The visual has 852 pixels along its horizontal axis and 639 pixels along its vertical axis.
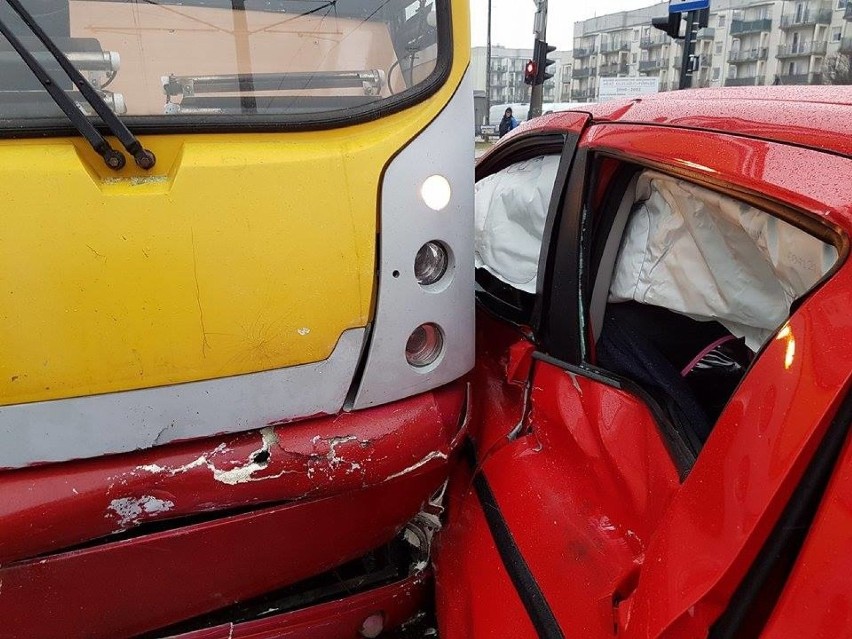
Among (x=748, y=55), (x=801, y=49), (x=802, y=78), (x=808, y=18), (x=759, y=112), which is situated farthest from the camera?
(x=748, y=55)

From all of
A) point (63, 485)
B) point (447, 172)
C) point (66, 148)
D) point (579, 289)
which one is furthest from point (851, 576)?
point (66, 148)

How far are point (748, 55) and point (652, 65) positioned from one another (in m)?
9.84

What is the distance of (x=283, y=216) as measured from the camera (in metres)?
1.60

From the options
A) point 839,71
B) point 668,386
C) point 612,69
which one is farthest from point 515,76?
point 668,386

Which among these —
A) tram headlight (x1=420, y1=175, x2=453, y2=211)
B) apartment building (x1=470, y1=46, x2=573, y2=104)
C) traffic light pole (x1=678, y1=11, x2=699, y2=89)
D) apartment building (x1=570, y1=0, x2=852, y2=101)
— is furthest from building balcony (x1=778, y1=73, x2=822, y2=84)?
tram headlight (x1=420, y1=175, x2=453, y2=211)

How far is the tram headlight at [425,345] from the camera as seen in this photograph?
1847 millimetres

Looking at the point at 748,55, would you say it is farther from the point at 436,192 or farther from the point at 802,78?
the point at 436,192

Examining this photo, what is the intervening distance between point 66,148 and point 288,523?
3.54 feet

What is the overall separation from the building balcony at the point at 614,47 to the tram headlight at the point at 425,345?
255 ft

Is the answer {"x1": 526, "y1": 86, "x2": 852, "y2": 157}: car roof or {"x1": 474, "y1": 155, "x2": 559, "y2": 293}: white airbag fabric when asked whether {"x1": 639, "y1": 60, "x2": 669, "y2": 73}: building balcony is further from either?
{"x1": 526, "y1": 86, "x2": 852, "y2": 157}: car roof

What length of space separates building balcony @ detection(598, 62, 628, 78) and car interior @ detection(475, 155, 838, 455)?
75.7m

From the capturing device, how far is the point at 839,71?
40.3m

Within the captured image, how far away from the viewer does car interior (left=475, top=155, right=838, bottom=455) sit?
1385mm

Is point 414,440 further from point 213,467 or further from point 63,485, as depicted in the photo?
point 63,485
